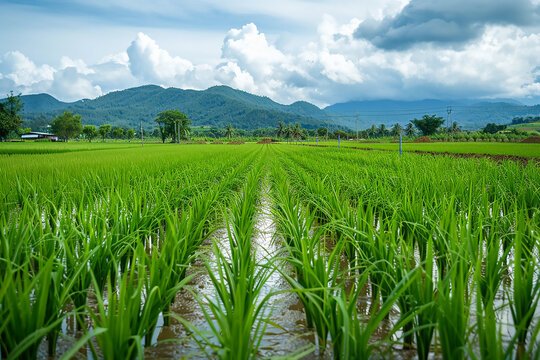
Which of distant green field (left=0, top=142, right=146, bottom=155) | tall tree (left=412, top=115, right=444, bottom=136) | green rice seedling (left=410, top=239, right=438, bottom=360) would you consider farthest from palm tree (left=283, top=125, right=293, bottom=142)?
green rice seedling (left=410, top=239, right=438, bottom=360)

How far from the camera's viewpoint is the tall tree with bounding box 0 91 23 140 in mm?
47469

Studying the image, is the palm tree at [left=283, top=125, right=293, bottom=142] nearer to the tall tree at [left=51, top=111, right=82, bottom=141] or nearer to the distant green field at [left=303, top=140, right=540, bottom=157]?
the tall tree at [left=51, top=111, right=82, bottom=141]

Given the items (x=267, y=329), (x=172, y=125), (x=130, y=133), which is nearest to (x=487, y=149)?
(x=267, y=329)

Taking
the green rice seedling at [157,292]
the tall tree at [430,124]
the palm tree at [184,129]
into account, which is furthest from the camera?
the tall tree at [430,124]

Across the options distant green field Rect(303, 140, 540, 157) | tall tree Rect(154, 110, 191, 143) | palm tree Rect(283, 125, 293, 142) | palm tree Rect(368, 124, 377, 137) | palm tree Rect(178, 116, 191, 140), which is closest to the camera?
distant green field Rect(303, 140, 540, 157)

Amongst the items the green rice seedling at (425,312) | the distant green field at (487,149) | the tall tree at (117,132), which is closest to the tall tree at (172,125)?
the tall tree at (117,132)

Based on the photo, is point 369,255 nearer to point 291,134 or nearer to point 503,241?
point 503,241

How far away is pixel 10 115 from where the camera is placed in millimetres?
49000

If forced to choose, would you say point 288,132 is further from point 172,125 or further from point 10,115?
point 10,115

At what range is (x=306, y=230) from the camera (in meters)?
3.31

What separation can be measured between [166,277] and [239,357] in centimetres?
87

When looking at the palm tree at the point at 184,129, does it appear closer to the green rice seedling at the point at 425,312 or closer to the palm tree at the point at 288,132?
the palm tree at the point at 288,132

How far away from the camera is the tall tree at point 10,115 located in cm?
4747

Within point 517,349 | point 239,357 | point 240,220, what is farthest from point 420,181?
point 239,357
